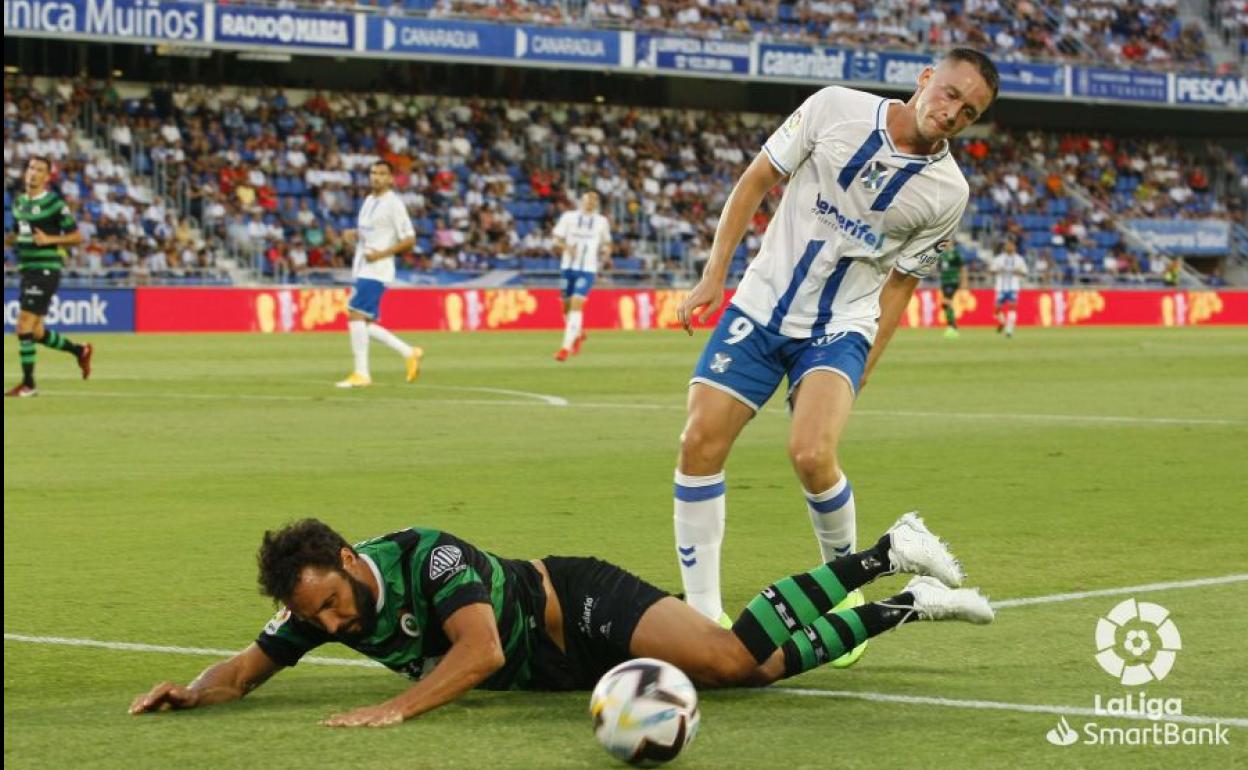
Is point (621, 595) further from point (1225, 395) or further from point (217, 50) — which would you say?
point (217, 50)

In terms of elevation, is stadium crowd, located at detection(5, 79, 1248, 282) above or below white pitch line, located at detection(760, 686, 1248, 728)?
above

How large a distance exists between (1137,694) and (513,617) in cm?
178

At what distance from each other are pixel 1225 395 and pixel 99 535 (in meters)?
14.2

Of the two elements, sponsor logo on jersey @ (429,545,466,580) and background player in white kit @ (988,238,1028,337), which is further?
background player in white kit @ (988,238,1028,337)

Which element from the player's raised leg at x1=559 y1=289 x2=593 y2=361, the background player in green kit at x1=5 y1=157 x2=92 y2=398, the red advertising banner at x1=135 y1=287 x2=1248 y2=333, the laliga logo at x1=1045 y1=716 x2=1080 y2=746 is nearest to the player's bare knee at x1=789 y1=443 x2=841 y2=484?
the laliga logo at x1=1045 y1=716 x2=1080 y2=746

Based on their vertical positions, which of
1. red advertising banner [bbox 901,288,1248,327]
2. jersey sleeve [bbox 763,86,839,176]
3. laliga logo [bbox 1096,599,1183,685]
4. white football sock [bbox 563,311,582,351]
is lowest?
red advertising banner [bbox 901,288,1248,327]

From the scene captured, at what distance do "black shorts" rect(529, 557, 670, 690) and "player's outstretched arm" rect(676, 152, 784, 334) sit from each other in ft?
3.67

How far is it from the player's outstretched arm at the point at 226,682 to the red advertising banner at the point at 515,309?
105 feet

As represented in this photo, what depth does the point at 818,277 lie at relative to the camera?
23.2 feet

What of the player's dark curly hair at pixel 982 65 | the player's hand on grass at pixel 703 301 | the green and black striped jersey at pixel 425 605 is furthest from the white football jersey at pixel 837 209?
the green and black striped jersey at pixel 425 605

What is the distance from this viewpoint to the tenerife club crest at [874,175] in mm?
7051

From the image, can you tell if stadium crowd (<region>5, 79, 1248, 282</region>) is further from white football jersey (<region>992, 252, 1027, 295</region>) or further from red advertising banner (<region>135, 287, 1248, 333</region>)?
white football jersey (<region>992, 252, 1027, 295</region>)

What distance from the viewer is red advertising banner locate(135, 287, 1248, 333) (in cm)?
3738

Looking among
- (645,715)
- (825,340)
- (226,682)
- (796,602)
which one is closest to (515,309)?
(825,340)
